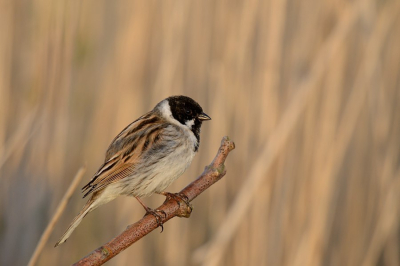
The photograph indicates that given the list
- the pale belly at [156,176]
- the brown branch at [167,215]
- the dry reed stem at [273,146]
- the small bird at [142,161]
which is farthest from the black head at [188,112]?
the brown branch at [167,215]

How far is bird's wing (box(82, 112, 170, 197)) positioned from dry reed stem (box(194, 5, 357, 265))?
Result: 0.55 meters

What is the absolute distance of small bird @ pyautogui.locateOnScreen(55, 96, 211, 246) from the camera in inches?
73.7

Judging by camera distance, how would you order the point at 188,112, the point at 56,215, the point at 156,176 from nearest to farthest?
the point at 56,215 → the point at 156,176 → the point at 188,112

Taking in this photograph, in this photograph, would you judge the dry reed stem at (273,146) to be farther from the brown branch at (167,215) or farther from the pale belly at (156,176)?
the brown branch at (167,215)

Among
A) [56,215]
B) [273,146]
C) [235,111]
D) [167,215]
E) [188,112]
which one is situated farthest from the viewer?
[235,111]

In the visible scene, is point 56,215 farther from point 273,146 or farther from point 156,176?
point 273,146

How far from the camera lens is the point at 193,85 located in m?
2.94

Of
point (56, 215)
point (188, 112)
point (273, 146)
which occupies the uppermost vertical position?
point (188, 112)

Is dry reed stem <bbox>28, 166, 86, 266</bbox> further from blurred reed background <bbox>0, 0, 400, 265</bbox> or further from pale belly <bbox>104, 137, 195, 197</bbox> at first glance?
blurred reed background <bbox>0, 0, 400, 265</bbox>

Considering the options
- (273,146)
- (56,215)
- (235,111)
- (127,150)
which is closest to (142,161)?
(127,150)

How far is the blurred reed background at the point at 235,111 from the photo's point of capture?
2514mm

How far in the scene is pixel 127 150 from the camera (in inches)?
75.8

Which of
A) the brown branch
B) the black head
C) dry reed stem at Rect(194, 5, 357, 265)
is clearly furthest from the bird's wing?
dry reed stem at Rect(194, 5, 357, 265)

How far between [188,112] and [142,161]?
32 cm
